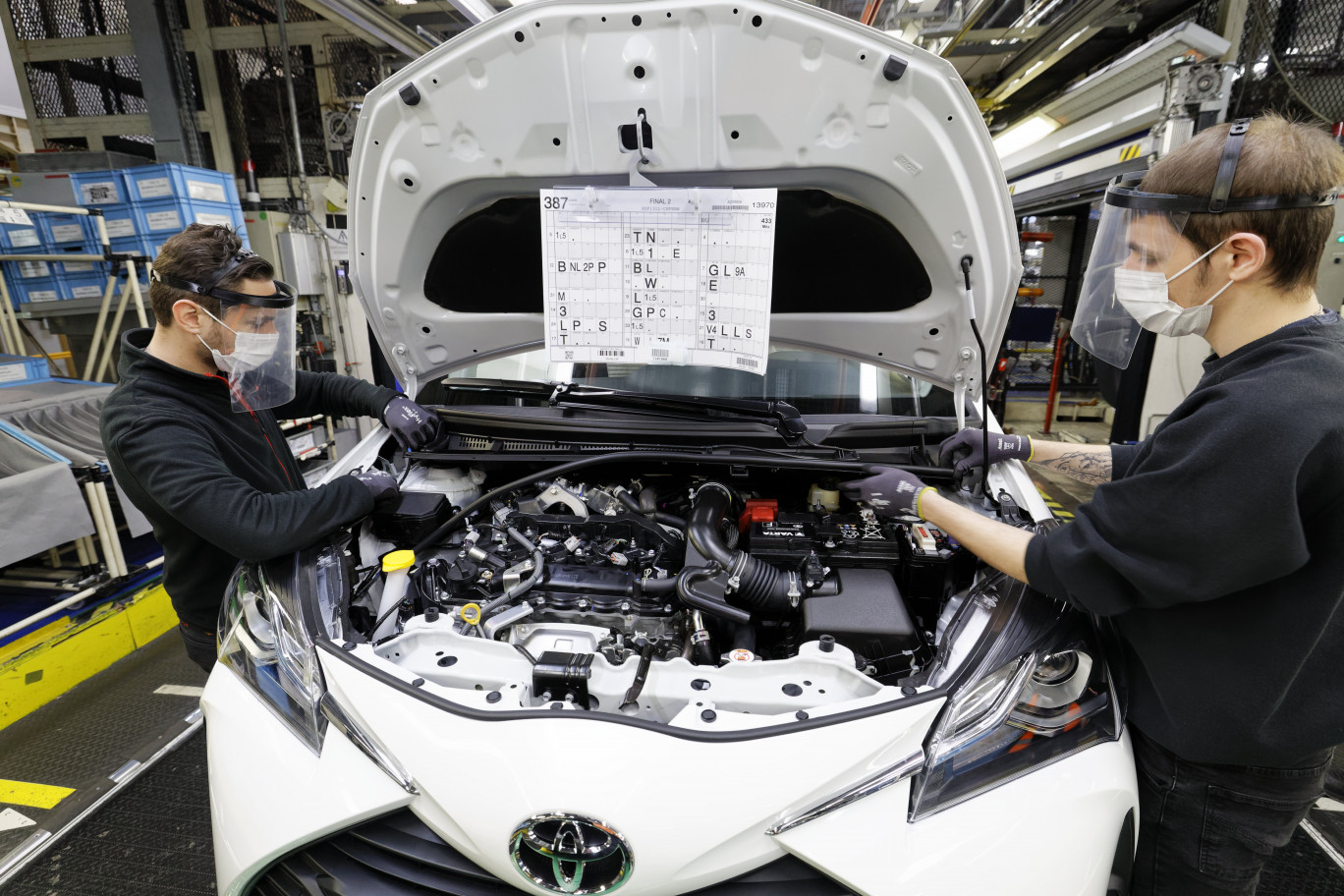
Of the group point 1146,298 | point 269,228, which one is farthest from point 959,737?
point 269,228

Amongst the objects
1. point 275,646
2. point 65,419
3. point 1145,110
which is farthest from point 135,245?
point 1145,110

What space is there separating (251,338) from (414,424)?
1.52ft

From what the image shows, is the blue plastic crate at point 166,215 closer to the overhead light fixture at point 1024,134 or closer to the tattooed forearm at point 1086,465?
the tattooed forearm at point 1086,465

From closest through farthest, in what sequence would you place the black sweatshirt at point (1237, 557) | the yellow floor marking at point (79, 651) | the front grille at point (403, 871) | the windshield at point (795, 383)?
the black sweatshirt at point (1237, 557) < the front grille at point (403, 871) < the windshield at point (795, 383) < the yellow floor marking at point (79, 651)

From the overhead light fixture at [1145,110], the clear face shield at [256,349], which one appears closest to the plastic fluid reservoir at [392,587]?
the clear face shield at [256,349]

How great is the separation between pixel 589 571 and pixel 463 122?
115 cm

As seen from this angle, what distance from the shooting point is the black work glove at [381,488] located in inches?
67.9

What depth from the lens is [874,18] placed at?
133 inches

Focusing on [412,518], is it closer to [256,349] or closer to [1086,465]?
[256,349]

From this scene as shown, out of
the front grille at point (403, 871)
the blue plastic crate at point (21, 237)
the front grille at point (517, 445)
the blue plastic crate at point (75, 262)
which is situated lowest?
the front grille at point (403, 871)

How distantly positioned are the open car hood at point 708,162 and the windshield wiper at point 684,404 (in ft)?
0.71

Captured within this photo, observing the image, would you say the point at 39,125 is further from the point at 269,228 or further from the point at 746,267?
the point at 746,267

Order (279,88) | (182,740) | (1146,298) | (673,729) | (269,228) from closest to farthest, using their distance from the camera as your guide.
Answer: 1. (673,729)
2. (1146,298)
3. (182,740)
4. (269,228)
5. (279,88)

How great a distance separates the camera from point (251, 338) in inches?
68.0
